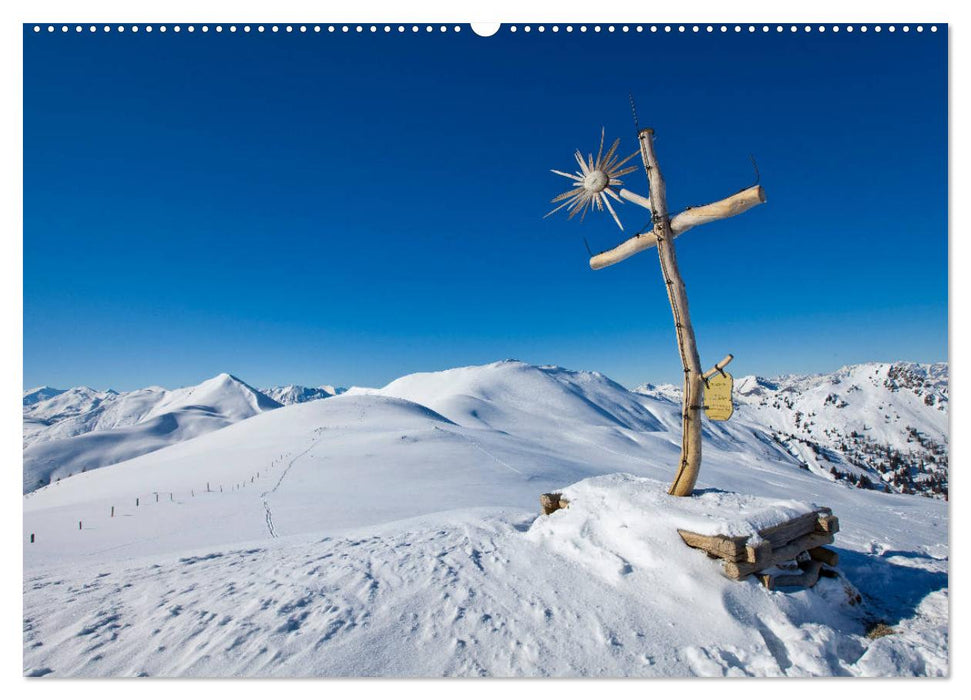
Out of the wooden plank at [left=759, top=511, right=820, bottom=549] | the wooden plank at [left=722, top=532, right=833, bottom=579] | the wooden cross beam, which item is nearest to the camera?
the wooden plank at [left=722, top=532, right=833, bottom=579]

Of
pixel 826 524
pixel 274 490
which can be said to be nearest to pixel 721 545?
pixel 826 524

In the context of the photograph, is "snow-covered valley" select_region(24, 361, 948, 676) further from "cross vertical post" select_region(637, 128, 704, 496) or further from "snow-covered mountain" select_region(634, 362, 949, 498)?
"snow-covered mountain" select_region(634, 362, 949, 498)

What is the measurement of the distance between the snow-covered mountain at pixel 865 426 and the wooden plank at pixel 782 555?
84450 mm

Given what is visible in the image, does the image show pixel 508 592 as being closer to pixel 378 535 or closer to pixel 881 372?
pixel 378 535

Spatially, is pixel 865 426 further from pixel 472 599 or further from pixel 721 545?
pixel 472 599

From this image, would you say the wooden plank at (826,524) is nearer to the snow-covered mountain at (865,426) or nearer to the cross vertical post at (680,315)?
the cross vertical post at (680,315)

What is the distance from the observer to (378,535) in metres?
9.26

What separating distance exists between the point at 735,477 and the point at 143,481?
120 ft

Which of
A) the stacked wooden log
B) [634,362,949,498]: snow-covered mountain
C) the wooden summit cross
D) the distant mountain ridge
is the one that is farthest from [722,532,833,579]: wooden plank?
[634,362,949,498]: snow-covered mountain

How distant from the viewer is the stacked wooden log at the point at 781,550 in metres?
6.16

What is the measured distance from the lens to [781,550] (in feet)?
21.8

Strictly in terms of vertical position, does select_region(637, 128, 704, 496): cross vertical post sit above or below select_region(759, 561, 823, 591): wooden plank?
above

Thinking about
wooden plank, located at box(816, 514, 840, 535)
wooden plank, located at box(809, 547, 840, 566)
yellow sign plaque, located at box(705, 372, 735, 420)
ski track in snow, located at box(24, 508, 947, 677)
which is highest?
yellow sign plaque, located at box(705, 372, 735, 420)

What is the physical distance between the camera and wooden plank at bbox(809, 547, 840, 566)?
7301mm
